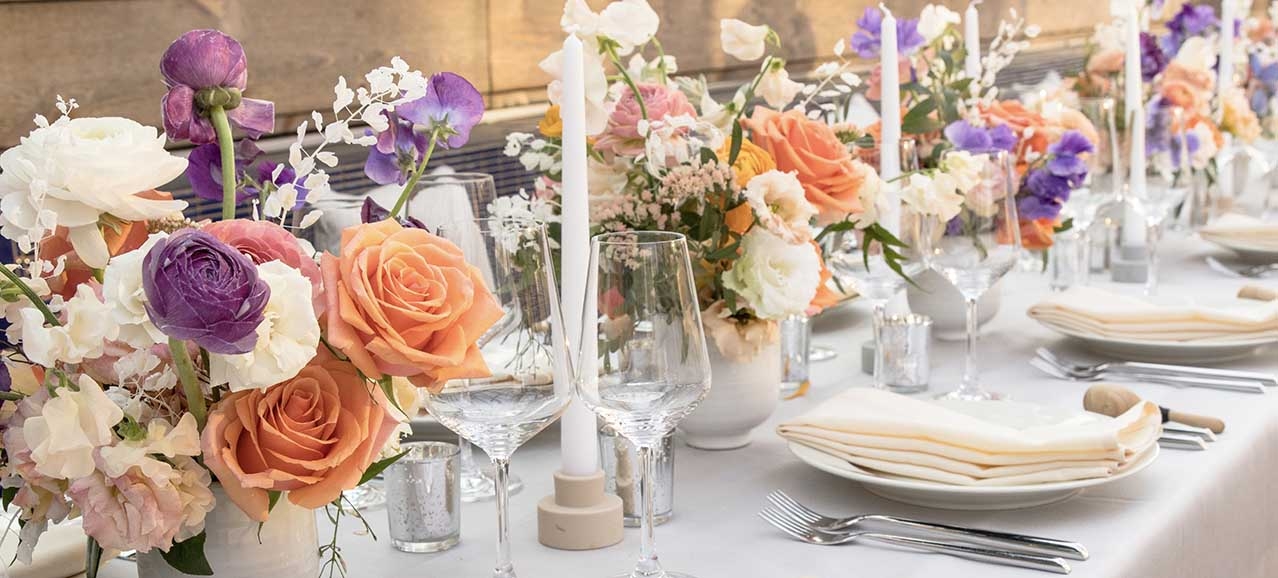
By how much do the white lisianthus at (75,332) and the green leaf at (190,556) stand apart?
160 mm

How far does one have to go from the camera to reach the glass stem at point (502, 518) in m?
0.98

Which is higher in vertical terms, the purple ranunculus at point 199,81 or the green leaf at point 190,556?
the purple ranunculus at point 199,81

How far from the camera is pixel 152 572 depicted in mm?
938

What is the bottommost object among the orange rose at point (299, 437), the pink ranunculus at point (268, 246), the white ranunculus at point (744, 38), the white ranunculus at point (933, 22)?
the orange rose at point (299, 437)

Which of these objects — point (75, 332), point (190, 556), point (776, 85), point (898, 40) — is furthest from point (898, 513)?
point (898, 40)

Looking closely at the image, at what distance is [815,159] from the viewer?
1409 millimetres

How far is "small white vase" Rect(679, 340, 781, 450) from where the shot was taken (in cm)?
138

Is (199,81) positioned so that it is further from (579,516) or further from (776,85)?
(776,85)

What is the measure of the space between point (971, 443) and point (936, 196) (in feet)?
1.31

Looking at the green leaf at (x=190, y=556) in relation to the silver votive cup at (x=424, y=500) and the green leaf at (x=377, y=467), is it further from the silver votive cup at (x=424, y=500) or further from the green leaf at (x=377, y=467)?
the silver votive cup at (x=424, y=500)

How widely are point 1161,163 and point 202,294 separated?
1781mm

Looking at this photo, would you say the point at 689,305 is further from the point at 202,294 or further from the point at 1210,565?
the point at 1210,565

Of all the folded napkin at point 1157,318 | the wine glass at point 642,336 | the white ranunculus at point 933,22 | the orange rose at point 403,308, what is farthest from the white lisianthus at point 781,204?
the white ranunculus at point 933,22

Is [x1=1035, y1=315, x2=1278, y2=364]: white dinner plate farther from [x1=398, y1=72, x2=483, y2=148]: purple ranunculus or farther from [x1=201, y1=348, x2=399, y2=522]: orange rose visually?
[x1=201, y1=348, x2=399, y2=522]: orange rose
